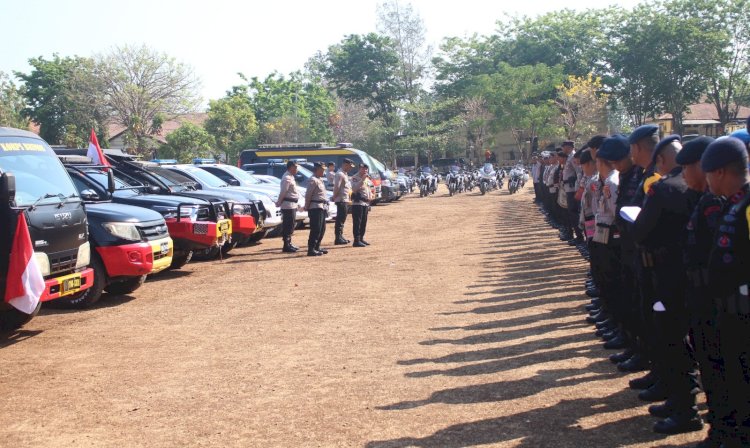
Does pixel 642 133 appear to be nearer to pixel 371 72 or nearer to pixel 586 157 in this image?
pixel 586 157

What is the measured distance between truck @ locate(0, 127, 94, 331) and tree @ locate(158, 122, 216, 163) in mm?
34626

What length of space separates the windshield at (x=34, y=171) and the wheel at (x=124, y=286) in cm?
207

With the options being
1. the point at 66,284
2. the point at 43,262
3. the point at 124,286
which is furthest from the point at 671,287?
the point at 124,286

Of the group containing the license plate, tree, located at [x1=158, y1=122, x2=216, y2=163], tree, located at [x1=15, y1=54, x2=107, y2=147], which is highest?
tree, located at [x1=15, y1=54, x2=107, y2=147]

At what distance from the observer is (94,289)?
30.9ft

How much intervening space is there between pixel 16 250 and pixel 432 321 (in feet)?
13.9

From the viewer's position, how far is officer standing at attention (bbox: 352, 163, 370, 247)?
52.1 ft

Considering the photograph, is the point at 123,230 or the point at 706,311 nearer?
the point at 706,311

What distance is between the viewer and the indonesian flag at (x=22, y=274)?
23.1ft

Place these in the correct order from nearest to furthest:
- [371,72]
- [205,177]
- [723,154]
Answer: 1. [723,154]
2. [205,177]
3. [371,72]

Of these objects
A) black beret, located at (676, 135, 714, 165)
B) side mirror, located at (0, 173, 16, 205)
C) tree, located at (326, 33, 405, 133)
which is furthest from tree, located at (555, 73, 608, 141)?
black beret, located at (676, 135, 714, 165)

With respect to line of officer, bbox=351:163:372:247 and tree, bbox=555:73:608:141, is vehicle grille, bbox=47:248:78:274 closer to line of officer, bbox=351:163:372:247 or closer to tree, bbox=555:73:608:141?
line of officer, bbox=351:163:372:247

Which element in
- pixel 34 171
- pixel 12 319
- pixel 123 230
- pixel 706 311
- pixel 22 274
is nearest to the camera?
pixel 706 311

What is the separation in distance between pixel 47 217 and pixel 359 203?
865 centimetres
